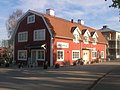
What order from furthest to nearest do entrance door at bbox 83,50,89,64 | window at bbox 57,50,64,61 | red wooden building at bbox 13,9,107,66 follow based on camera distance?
entrance door at bbox 83,50,89,64, window at bbox 57,50,64,61, red wooden building at bbox 13,9,107,66

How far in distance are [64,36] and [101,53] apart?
1931 cm

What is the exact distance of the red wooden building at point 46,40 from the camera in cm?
3769

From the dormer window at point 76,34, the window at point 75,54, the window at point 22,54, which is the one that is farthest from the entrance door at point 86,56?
the window at point 22,54

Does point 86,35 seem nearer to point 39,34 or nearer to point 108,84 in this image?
point 39,34

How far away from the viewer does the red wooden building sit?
1484 inches

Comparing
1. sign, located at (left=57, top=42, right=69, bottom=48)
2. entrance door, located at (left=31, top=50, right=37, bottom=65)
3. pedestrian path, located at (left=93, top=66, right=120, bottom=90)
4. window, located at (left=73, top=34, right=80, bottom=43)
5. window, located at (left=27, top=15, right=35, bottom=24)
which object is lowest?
pedestrian path, located at (left=93, top=66, right=120, bottom=90)

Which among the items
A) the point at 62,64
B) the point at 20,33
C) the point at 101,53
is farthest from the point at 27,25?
the point at 101,53

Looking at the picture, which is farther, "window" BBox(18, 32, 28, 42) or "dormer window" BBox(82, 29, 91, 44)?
"dormer window" BBox(82, 29, 91, 44)

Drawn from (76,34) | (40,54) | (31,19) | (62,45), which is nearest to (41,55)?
(40,54)

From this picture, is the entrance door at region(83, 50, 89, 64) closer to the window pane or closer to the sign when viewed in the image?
the sign

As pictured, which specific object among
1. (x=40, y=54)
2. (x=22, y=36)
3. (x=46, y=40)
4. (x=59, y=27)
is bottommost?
(x=40, y=54)

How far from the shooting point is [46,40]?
3788 cm

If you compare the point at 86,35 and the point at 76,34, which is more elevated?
the point at 86,35

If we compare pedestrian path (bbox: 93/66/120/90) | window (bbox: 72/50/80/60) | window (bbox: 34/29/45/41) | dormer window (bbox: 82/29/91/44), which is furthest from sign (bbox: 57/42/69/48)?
pedestrian path (bbox: 93/66/120/90)
